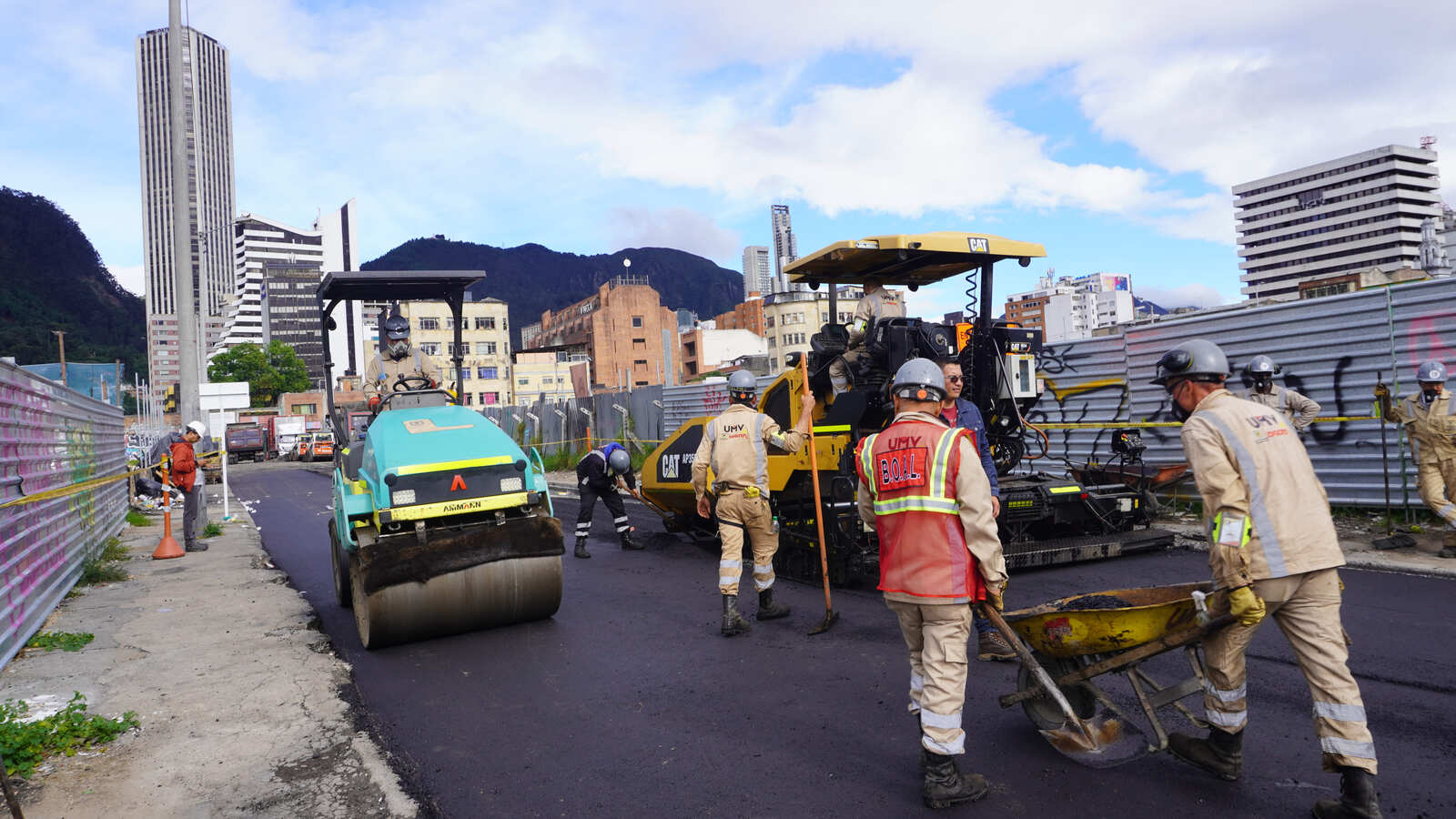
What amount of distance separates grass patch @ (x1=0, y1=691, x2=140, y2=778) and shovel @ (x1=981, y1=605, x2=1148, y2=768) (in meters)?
4.51

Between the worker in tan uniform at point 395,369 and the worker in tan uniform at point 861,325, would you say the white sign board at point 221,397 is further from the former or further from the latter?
the worker in tan uniform at point 861,325

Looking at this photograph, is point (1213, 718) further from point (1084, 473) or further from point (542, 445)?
point (542, 445)

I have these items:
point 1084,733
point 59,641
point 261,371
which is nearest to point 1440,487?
point 1084,733

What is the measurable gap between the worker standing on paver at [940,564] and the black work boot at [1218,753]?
2.95ft

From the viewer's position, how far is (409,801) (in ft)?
12.5

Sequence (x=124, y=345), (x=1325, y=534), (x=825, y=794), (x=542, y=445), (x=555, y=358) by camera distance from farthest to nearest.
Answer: (x=124, y=345), (x=555, y=358), (x=542, y=445), (x=825, y=794), (x=1325, y=534)

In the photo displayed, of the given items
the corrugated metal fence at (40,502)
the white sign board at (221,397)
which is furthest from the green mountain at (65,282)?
the corrugated metal fence at (40,502)

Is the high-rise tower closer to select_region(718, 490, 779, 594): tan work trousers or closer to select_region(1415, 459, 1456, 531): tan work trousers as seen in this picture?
select_region(718, 490, 779, 594): tan work trousers

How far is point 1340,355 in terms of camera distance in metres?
9.80

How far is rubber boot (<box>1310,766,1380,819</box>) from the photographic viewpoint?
3156 mm

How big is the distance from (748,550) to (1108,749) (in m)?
5.53

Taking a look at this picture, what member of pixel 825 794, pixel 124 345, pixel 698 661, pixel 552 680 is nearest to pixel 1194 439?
pixel 825 794

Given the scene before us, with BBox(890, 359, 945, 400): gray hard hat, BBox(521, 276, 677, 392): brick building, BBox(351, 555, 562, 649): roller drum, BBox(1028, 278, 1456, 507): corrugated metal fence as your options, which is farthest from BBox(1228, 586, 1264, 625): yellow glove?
BBox(521, 276, 677, 392): brick building

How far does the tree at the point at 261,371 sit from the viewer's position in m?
95.9
